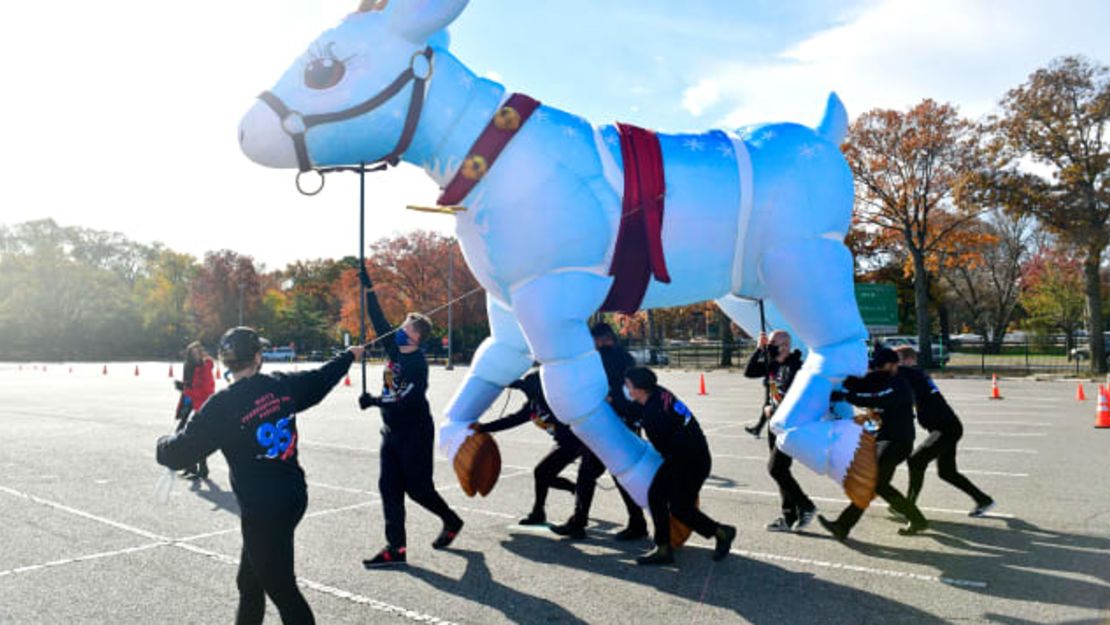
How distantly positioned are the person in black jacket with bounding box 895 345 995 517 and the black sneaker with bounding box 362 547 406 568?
3.61 m

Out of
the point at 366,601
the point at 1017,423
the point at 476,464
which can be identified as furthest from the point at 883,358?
the point at 1017,423

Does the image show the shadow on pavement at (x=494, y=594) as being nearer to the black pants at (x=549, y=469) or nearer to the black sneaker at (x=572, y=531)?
the black sneaker at (x=572, y=531)

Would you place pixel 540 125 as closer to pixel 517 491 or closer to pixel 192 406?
pixel 517 491

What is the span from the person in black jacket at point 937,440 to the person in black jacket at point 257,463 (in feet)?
14.3

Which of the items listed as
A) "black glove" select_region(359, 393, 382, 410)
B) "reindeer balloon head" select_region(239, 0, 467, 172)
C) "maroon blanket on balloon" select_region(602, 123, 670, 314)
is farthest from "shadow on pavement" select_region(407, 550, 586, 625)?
"reindeer balloon head" select_region(239, 0, 467, 172)

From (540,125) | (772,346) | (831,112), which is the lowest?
(772,346)

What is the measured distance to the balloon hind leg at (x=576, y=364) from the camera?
4.07 m

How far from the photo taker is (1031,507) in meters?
5.96

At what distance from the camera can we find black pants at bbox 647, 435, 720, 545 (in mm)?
4438

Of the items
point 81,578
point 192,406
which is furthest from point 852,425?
point 192,406

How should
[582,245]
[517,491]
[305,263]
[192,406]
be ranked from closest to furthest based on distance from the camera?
1. [582,245]
2. [517,491]
3. [192,406]
4. [305,263]

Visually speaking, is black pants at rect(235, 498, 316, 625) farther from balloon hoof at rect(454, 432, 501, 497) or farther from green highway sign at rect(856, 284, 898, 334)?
green highway sign at rect(856, 284, 898, 334)

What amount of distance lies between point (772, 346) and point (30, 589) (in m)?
4.74

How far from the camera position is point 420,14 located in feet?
13.6
